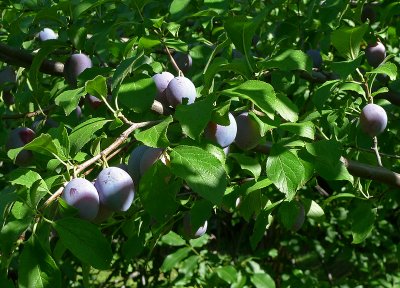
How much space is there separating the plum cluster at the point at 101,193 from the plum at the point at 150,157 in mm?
33

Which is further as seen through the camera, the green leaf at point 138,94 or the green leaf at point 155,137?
the green leaf at point 138,94

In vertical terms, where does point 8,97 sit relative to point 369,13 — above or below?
below

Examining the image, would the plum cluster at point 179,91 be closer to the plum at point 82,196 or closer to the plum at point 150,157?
the plum at point 150,157

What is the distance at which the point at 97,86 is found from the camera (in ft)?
3.81

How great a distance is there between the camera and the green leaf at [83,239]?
980 millimetres

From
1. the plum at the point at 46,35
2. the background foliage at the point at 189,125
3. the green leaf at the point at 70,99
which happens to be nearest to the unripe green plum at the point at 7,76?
the background foliage at the point at 189,125

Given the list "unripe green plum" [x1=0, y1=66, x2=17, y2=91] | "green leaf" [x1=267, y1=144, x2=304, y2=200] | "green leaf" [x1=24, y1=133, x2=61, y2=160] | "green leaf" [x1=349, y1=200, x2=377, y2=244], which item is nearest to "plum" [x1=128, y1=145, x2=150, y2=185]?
"green leaf" [x1=24, y1=133, x2=61, y2=160]

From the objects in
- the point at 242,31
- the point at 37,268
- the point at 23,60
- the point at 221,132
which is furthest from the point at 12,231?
the point at 23,60

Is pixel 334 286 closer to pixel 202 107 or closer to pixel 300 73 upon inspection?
pixel 300 73

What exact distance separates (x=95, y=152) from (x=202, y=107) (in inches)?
9.4

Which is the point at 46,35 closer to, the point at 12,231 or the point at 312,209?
the point at 312,209

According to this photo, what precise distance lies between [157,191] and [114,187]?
7cm

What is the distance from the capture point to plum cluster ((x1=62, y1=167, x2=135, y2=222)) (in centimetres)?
101

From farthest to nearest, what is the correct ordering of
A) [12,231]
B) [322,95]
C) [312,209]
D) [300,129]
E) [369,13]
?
[369,13] → [312,209] → [322,95] → [300,129] → [12,231]
